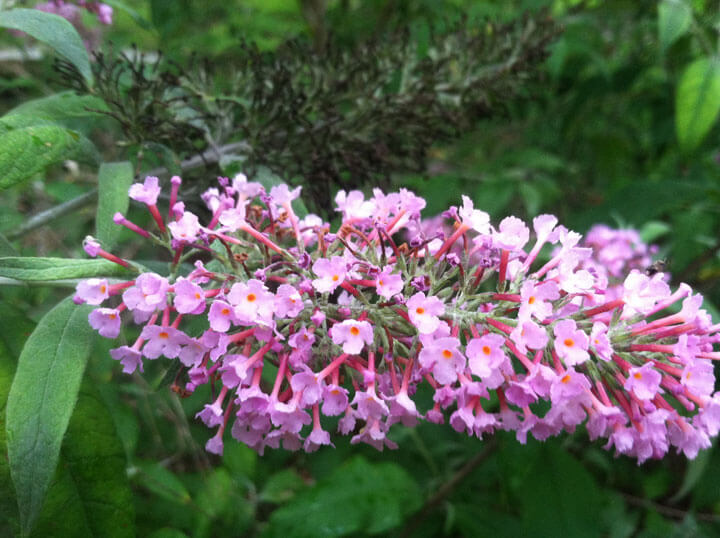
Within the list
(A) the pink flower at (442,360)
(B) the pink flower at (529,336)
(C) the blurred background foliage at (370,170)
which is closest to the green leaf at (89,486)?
(C) the blurred background foliage at (370,170)

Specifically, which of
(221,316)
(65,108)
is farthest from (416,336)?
(65,108)

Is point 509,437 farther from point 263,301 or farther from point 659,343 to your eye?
point 263,301

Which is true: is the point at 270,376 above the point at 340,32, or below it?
below

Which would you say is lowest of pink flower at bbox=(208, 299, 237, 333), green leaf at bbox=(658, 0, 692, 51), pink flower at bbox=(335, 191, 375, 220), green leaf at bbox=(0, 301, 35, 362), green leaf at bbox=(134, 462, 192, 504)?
green leaf at bbox=(134, 462, 192, 504)

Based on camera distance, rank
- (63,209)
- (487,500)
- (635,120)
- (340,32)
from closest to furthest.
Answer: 1. (63,209)
2. (487,500)
3. (340,32)
4. (635,120)

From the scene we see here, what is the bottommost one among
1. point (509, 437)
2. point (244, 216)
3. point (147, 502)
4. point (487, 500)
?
point (487, 500)

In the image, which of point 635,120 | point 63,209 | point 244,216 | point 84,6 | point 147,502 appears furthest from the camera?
point 635,120

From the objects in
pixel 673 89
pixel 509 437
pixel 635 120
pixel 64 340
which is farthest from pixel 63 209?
pixel 635 120

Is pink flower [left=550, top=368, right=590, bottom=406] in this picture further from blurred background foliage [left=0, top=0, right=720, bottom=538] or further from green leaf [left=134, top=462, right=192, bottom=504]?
green leaf [left=134, top=462, right=192, bottom=504]

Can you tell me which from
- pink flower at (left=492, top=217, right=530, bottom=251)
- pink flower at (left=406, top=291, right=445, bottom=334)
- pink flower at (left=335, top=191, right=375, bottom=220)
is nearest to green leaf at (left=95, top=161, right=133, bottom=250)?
pink flower at (left=335, top=191, right=375, bottom=220)
